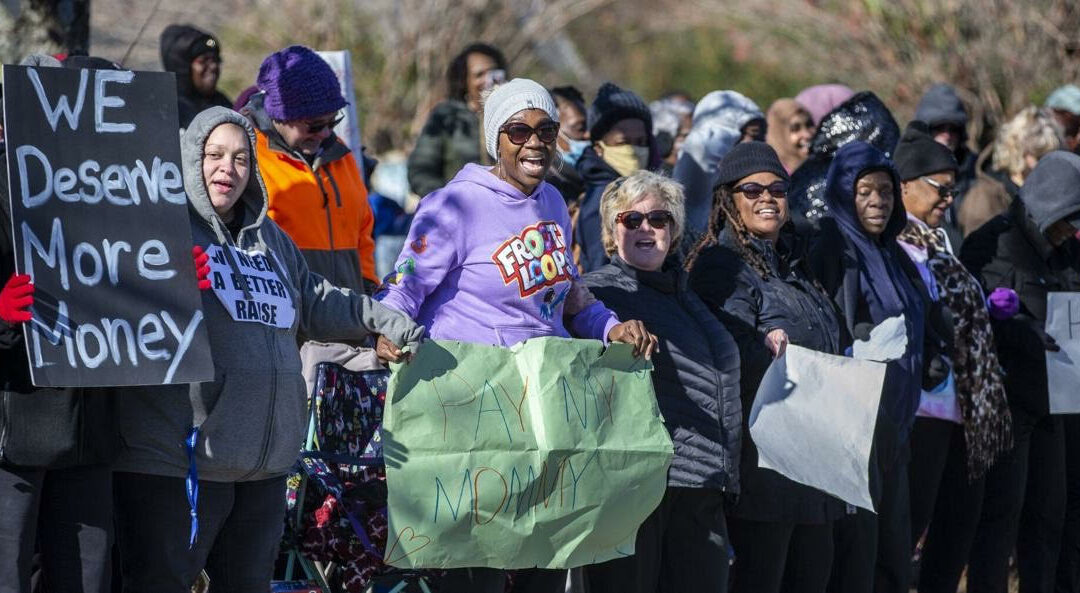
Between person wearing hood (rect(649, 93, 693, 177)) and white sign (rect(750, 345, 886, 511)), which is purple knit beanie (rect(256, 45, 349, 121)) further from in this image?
person wearing hood (rect(649, 93, 693, 177))

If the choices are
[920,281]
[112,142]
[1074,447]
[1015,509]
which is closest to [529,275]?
[112,142]

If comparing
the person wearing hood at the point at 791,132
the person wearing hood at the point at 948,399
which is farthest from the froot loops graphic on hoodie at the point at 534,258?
the person wearing hood at the point at 791,132

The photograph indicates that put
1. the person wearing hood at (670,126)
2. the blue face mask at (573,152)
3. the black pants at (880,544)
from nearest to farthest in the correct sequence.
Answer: the black pants at (880,544)
the blue face mask at (573,152)
the person wearing hood at (670,126)

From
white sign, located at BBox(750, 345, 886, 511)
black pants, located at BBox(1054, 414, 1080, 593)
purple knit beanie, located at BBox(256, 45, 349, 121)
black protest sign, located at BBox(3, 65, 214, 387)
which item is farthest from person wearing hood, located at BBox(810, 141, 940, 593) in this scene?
black protest sign, located at BBox(3, 65, 214, 387)

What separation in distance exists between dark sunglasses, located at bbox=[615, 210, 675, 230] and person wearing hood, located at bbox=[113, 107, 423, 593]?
129 centimetres

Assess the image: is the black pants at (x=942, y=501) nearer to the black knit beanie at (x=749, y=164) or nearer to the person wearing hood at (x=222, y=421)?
the black knit beanie at (x=749, y=164)

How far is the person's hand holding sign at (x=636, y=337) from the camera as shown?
5973 millimetres

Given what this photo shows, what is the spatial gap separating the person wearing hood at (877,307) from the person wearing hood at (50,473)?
319 cm

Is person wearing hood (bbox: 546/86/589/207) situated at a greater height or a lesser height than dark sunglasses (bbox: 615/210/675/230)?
greater

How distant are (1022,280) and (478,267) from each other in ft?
11.8

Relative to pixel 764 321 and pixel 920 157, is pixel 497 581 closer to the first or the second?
pixel 764 321

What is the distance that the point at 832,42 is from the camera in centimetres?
1755

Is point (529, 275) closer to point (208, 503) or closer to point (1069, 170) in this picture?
point (208, 503)

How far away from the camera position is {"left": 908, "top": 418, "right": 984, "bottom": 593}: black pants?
25.0ft
